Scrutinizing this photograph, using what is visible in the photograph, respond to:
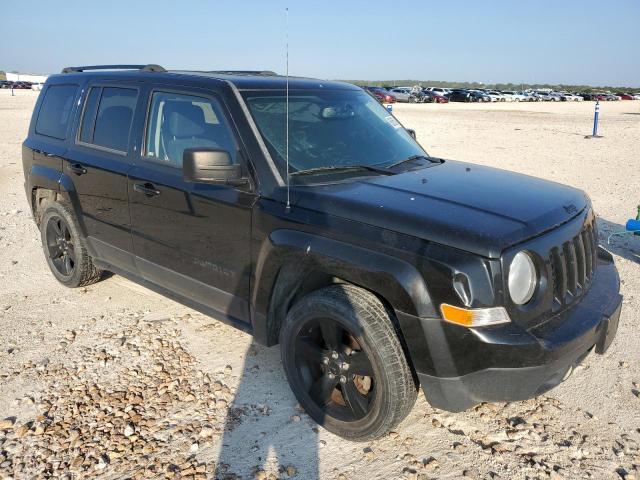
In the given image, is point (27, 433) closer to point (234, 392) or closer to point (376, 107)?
point (234, 392)

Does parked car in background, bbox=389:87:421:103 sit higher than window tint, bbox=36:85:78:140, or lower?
higher

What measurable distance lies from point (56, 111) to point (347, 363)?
12.5 ft

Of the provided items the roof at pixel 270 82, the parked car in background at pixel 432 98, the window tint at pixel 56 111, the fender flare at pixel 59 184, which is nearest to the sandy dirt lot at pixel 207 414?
the fender flare at pixel 59 184

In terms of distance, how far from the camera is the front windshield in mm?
3554

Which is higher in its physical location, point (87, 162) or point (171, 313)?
point (87, 162)

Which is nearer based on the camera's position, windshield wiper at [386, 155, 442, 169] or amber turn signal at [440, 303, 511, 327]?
amber turn signal at [440, 303, 511, 327]

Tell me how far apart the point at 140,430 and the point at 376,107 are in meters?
2.93

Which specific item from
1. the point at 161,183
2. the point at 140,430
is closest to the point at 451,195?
the point at 161,183

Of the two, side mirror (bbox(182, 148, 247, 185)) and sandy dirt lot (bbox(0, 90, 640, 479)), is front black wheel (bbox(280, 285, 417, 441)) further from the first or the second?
side mirror (bbox(182, 148, 247, 185))

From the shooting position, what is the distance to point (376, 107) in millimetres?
4539

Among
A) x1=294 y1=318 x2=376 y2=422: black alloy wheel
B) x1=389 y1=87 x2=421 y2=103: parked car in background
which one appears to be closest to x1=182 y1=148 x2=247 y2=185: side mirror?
x1=294 y1=318 x2=376 y2=422: black alloy wheel

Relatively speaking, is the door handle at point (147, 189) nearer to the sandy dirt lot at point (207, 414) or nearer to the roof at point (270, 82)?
the roof at point (270, 82)

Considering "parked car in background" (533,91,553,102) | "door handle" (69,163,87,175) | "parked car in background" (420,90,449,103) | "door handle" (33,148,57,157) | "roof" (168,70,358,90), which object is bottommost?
"door handle" (69,163,87,175)

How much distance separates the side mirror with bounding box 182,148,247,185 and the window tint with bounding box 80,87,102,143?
182cm
